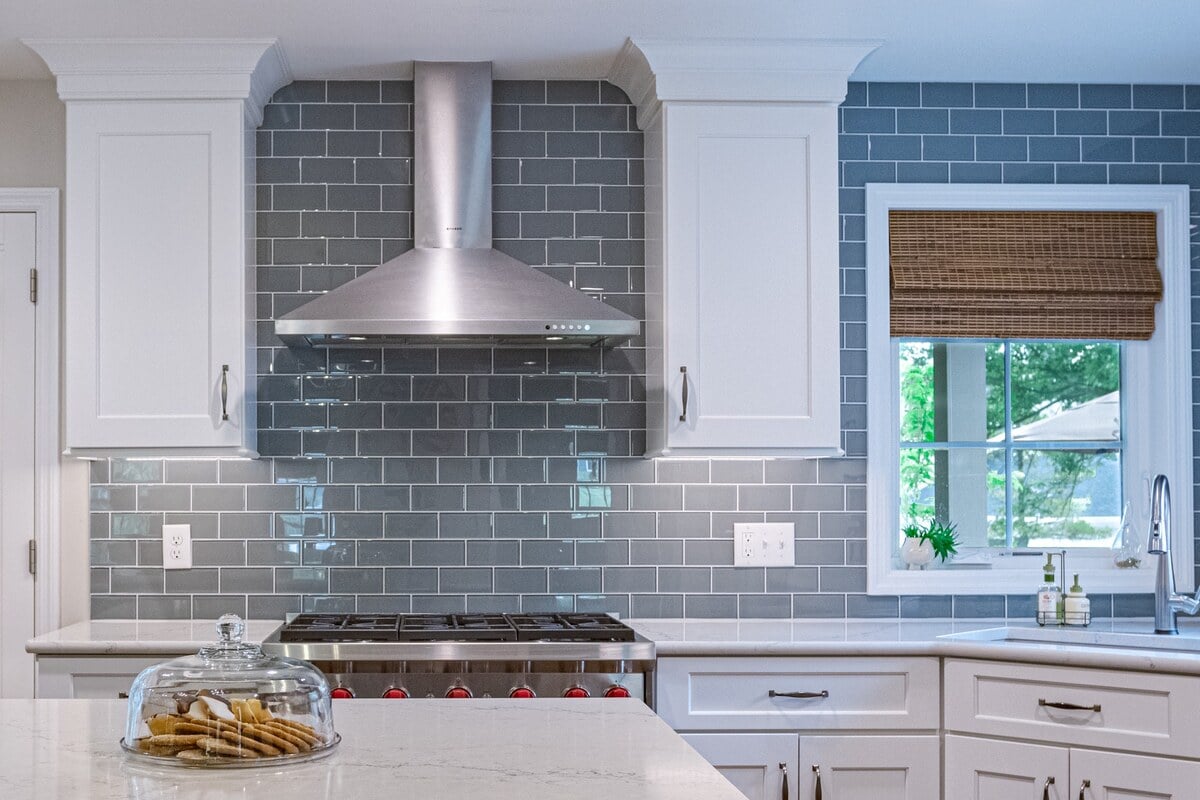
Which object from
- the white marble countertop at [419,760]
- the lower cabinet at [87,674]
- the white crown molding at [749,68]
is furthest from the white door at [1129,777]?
the lower cabinet at [87,674]

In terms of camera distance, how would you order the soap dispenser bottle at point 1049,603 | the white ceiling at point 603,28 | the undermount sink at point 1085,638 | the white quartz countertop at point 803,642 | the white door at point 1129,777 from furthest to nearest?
the soap dispenser bottle at point 1049,603 → the undermount sink at point 1085,638 → the white ceiling at point 603,28 → the white quartz countertop at point 803,642 → the white door at point 1129,777

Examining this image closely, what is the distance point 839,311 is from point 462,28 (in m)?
1.32

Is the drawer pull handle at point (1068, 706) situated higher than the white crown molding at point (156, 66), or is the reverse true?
the white crown molding at point (156, 66)

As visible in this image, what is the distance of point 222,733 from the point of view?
158 cm

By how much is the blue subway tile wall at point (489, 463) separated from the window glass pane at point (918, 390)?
0.18 m

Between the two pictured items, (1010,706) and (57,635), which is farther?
(57,635)

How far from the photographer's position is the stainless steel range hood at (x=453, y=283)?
10.9ft

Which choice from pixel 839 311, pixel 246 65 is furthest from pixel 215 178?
pixel 839 311

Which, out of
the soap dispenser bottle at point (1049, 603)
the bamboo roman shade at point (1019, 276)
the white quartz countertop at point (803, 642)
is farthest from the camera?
the bamboo roman shade at point (1019, 276)

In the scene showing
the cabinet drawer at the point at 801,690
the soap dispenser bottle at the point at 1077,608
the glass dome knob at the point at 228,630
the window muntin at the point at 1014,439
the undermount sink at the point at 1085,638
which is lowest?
the cabinet drawer at the point at 801,690

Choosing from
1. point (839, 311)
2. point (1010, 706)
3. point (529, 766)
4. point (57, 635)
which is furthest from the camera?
point (839, 311)

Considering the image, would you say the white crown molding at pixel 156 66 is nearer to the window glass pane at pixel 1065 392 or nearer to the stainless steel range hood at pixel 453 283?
the stainless steel range hood at pixel 453 283

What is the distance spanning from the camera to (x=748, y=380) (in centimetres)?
347

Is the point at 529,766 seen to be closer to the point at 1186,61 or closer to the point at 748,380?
the point at 748,380
